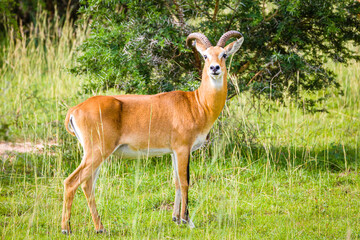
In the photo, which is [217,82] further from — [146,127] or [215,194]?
[215,194]

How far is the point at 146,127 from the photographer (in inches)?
209

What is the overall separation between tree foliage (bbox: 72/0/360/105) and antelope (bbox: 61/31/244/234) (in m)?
1.43

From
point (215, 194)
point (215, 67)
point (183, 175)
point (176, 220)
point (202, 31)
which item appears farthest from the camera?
point (202, 31)

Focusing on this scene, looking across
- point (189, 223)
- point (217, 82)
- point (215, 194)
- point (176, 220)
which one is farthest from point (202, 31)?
point (189, 223)

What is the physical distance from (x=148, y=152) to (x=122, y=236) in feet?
3.04

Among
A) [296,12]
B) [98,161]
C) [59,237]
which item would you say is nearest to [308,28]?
[296,12]

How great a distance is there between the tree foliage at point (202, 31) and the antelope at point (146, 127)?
1.43 m

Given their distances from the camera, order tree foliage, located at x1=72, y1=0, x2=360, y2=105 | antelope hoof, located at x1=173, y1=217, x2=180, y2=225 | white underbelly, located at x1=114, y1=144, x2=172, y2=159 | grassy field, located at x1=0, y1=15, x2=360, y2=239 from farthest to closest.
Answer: tree foliage, located at x1=72, y1=0, x2=360, y2=105
antelope hoof, located at x1=173, y1=217, x2=180, y2=225
white underbelly, located at x1=114, y1=144, x2=172, y2=159
grassy field, located at x1=0, y1=15, x2=360, y2=239

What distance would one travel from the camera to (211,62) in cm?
543

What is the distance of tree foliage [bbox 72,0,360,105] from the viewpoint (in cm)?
722

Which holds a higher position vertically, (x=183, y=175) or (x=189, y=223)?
(x=183, y=175)

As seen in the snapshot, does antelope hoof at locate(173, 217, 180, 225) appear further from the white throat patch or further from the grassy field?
the white throat patch

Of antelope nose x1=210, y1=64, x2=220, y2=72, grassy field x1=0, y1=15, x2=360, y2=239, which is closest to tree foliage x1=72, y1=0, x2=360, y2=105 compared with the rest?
grassy field x1=0, y1=15, x2=360, y2=239

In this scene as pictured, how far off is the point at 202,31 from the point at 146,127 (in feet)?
9.11
